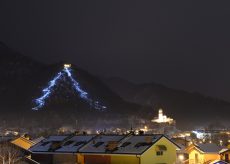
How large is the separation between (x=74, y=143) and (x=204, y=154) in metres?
13.3

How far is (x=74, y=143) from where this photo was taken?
40.9 metres

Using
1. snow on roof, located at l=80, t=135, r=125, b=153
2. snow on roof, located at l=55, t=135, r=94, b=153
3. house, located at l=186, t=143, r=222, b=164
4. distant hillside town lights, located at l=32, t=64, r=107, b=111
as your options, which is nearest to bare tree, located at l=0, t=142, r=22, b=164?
snow on roof, located at l=55, t=135, r=94, b=153

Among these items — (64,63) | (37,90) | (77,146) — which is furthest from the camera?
(64,63)

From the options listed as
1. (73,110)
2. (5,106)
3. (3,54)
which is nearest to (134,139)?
(73,110)

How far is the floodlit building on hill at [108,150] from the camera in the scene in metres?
35.3

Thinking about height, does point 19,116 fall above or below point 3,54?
below

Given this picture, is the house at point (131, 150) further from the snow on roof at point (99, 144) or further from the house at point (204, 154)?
the house at point (204, 154)

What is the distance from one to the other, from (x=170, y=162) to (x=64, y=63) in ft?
480

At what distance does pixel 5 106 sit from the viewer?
150750 millimetres

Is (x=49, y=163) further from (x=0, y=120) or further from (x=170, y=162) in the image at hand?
(x=0, y=120)

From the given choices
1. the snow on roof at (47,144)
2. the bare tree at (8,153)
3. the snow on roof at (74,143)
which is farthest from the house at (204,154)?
the bare tree at (8,153)

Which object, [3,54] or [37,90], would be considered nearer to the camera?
[37,90]

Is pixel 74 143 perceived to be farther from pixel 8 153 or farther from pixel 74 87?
pixel 74 87

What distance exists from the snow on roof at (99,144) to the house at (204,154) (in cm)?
1095
